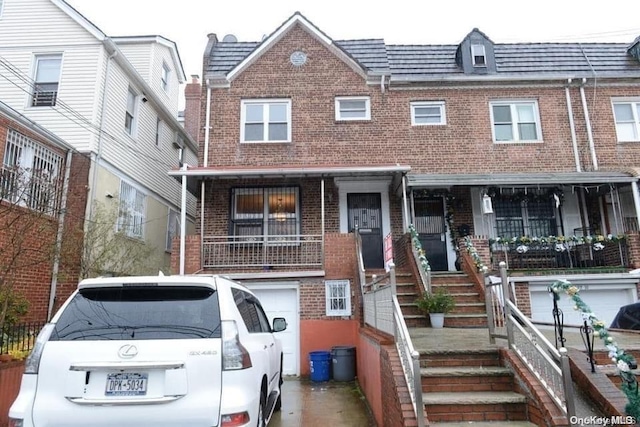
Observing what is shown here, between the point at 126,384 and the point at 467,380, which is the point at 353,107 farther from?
the point at 126,384

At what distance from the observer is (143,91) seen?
14578 millimetres

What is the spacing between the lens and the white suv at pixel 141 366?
3.17m

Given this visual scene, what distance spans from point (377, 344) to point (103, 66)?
11.2 m

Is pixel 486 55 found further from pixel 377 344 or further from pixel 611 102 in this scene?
pixel 377 344

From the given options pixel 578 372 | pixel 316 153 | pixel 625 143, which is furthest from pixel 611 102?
pixel 578 372

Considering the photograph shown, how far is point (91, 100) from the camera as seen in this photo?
11.8 meters

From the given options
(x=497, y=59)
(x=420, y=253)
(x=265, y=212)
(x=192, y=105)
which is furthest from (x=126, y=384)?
(x=192, y=105)

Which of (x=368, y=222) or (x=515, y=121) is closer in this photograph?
(x=368, y=222)

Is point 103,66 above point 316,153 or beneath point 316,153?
above

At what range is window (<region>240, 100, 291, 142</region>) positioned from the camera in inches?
516

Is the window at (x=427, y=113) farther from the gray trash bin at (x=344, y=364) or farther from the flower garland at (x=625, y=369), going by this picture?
the flower garland at (x=625, y=369)

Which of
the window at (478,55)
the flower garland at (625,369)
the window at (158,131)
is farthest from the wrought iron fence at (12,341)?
the window at (478,55)

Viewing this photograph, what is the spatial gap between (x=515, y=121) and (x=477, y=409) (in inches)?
428

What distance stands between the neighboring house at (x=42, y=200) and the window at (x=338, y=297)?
19.3 ft
